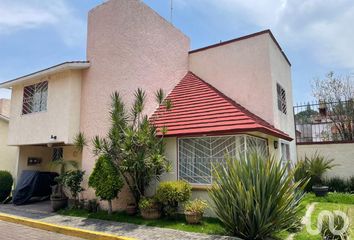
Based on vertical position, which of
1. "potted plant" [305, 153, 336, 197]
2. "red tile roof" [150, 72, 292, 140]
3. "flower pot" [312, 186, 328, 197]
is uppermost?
"red tile roof" [150, 72, 292, 140]

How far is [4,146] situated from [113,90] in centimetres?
1124

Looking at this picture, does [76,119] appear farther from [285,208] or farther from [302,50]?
[302,50]

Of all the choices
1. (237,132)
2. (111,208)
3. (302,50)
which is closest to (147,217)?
(111,208)

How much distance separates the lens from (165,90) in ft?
44.2

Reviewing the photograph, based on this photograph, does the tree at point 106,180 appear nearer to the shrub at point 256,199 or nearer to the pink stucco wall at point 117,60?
the pink stucco wall at point 117,60

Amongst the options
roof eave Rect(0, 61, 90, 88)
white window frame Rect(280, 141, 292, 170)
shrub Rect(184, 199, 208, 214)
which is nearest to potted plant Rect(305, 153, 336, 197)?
white window frame Rect(280, 141, 292, 170)

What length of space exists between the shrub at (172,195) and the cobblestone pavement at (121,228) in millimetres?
1079

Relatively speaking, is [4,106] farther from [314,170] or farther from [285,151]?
[314,170]

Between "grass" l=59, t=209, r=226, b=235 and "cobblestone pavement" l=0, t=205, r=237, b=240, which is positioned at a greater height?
"grass" l=59, t=209, r=226, b=235

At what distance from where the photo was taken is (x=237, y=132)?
30.2 ft

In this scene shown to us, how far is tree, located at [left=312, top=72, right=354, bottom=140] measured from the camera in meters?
19.5

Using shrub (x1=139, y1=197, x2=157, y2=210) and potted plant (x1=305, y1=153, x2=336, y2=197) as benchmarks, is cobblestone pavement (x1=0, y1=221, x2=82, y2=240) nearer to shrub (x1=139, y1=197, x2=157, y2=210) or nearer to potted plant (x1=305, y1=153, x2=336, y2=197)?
shrub (x1=139, y1=197, x2=157, y2=210)

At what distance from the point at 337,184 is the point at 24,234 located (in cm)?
1485

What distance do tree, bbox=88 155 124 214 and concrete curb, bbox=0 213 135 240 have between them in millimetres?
1616
